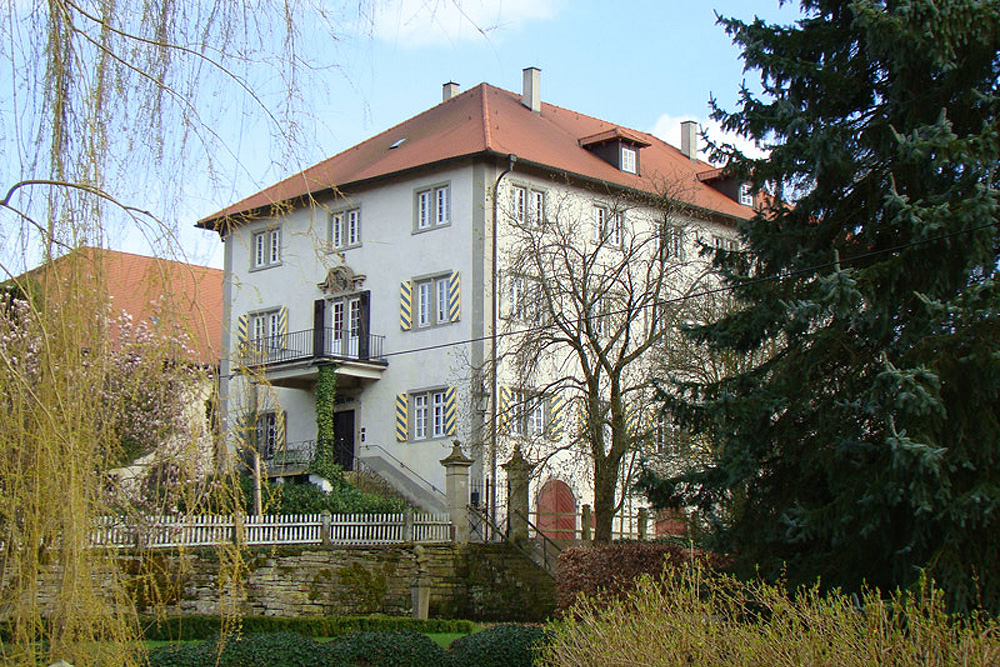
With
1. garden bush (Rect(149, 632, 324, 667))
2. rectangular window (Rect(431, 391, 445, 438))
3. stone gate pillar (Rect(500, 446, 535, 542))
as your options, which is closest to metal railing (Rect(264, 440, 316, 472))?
rectangular window (Rect(431, 391, 445, 438))

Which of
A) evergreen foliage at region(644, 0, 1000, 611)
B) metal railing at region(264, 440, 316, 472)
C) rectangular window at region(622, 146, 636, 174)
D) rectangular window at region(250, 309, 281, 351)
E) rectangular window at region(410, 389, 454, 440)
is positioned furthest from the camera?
rectangular window at region(622, 146, 636, 174)

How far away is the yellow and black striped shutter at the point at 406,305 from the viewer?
33.5 m

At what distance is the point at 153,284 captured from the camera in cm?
555

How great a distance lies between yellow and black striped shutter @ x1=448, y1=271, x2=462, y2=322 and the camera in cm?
3222

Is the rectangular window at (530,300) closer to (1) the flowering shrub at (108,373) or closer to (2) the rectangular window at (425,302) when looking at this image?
(2) the rectangular window at (425,302)

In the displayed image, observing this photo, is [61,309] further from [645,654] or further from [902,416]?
[902,416]

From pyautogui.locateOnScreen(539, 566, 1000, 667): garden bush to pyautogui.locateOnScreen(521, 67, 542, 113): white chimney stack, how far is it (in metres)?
29.6

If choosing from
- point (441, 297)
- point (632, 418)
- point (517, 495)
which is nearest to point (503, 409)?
point (517, 495)

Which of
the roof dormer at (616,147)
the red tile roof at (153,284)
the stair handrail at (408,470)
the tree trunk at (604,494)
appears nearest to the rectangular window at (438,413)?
the stair handrail at (408,470)

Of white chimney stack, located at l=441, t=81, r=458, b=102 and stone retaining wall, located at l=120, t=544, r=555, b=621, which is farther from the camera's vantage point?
white chimney stack, located at l=441, t=81, r=458, b=102

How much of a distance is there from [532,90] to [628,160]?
3.99 metres

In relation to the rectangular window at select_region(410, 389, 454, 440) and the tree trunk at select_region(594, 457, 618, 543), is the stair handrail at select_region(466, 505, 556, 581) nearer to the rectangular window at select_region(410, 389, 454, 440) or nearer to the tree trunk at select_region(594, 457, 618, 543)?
the tree trunk at select_region(594, 457, 618, 543)

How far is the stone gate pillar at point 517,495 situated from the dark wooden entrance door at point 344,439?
29.0ft

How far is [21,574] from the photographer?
18.4 feet
